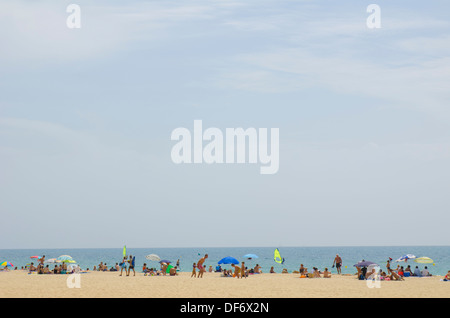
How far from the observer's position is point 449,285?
27.1 metres

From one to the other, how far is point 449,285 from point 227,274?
45.4 feet

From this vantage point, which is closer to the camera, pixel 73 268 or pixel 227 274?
pixel 227 274

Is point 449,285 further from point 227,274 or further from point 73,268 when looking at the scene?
point 73,268
